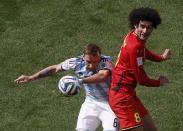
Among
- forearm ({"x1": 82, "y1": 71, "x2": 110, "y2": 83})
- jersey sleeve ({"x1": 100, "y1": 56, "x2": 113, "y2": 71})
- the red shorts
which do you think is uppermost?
jersey sleeve ({"x1": 100, "y1": 56, "x2": 113, "y2": 71})

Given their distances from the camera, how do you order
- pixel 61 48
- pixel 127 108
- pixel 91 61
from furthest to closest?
pixel 61 48 < pixel 91 61 < pixel 127 108

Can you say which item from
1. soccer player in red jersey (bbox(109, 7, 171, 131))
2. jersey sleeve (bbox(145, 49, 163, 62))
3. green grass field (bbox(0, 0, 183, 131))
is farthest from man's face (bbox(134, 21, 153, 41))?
green grass field (bbox(0, 0, 183, 131))

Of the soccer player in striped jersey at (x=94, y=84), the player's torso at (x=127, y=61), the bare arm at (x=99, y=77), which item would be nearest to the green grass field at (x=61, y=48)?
the soccer player in striped jersey at (x=94, y=84)

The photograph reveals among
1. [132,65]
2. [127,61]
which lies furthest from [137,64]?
[127,61]

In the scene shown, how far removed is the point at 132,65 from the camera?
9328mm

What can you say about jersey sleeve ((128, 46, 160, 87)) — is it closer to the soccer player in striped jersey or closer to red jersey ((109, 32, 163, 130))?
red jersey ((109, 32, 163, 130))

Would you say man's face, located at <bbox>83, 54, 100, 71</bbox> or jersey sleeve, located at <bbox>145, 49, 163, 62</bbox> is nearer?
man's face, located at <bbox>83, 54, 100, 71</bbox>

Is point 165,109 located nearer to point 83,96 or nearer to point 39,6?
point 83,96

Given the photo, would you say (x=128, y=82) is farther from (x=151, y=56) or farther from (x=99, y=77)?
(x=151, y=56)

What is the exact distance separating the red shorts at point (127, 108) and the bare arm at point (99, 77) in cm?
30

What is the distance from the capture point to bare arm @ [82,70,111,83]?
9836 millimetres

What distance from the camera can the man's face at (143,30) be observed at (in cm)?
943

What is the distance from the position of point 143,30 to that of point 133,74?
Answer: 0.63 metres

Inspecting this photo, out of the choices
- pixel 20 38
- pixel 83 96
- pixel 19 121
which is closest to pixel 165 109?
pixel 83 96
